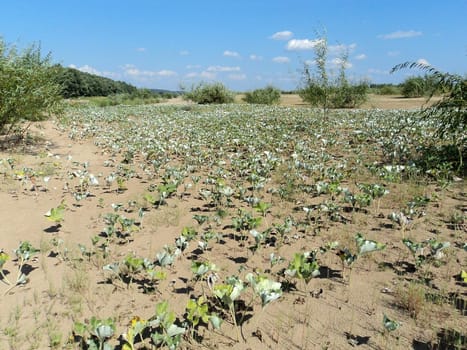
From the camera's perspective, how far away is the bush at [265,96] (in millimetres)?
43781

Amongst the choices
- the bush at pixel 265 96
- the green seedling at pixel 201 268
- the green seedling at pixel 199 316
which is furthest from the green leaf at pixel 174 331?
the bush at pixel 265 96

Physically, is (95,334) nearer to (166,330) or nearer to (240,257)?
(166,330)

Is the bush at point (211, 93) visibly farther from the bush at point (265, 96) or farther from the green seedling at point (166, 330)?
the green seedling at point (166, 330)

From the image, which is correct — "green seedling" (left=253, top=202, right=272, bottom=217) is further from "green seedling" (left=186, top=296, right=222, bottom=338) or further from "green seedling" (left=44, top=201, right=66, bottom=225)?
"green seedling" (left=44, top=201, right=66, bottom=225)

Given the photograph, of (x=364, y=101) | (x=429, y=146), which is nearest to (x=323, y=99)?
(x=429, y=146)

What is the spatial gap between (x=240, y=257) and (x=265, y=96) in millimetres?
41090

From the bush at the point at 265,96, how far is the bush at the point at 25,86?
110 feet

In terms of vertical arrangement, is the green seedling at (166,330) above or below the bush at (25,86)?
below

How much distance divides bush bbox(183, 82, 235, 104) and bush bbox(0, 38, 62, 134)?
107 feet

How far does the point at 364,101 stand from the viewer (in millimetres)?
33469

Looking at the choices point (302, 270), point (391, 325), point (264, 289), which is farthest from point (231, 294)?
point (391, 325)

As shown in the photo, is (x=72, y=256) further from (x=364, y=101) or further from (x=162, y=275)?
(x=364, y=101)

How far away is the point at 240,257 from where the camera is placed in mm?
4430

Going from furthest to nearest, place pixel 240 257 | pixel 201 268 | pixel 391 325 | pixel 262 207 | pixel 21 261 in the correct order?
pixel 262 207 → pixel 240 257 → pixel 21 261 → pixel 201 268 → pixel 391 325
